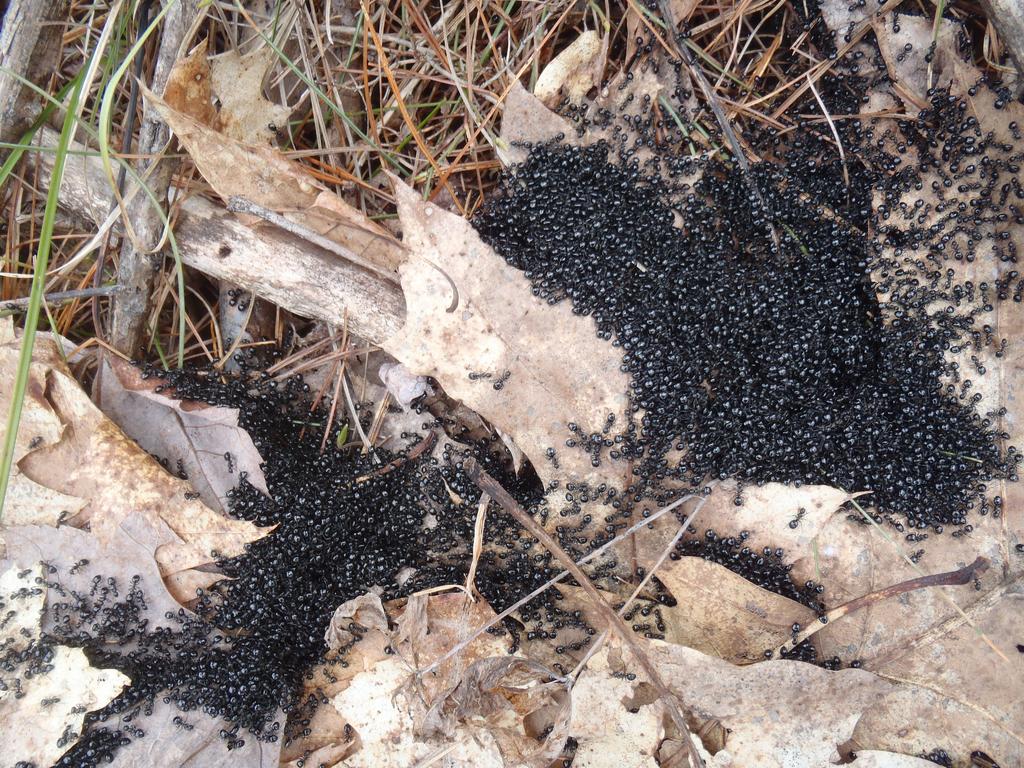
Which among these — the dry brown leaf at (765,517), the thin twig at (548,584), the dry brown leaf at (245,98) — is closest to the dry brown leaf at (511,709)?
the thin twig at (548,584)

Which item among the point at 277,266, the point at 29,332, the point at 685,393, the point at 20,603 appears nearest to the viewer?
the point at 29,332

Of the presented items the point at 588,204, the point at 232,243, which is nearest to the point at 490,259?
the point at 588,204

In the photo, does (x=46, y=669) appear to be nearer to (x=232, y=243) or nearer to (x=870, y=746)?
(x=232, y=243)

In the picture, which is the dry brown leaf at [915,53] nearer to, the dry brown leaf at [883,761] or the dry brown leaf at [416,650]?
the dry brown leaf at [883,761]

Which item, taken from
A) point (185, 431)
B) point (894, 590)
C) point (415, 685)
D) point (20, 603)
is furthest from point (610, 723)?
point (20, 603)

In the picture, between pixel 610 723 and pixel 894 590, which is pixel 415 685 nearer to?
pixel 610 723
